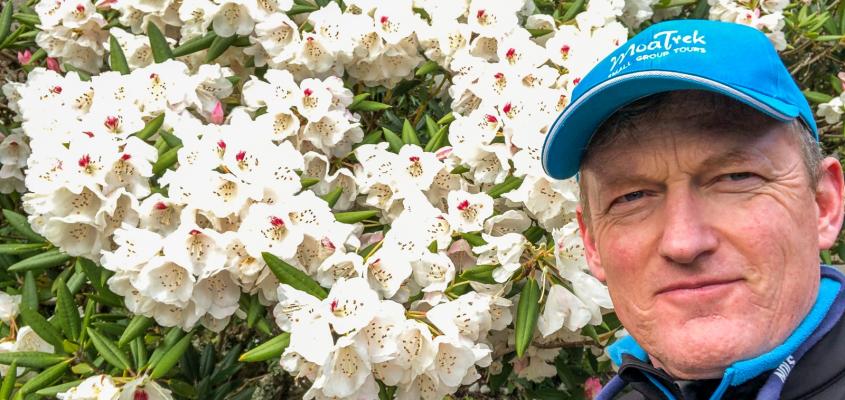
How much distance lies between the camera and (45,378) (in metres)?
2.14

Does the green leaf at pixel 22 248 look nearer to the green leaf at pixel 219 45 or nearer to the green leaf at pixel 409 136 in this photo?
the green leaf at pixel 219 45

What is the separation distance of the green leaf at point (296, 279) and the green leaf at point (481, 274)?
364 millimetres

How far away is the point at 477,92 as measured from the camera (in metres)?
2.53

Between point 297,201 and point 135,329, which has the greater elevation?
point 297,201

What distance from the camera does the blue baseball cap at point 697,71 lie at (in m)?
1.23

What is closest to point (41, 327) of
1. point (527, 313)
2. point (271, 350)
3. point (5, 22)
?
point (271, 350)

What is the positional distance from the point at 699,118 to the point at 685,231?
0.56 feet

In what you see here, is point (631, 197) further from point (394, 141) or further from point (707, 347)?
point (394, 141)

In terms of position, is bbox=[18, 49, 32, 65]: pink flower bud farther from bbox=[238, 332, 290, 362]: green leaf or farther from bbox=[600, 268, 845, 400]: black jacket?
bbox=[600, 268, 845, 400]: black jacket

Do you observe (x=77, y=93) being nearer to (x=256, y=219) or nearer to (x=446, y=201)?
(x=256, y=219)

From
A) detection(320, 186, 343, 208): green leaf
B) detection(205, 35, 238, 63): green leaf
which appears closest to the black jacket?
detection(320, 186, 343, 208): green leaf

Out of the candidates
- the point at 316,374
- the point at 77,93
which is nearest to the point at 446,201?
the point at 316,374

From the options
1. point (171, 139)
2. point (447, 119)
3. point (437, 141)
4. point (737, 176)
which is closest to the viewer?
point (737, 176)

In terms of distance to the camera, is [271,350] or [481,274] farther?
[481,274]
